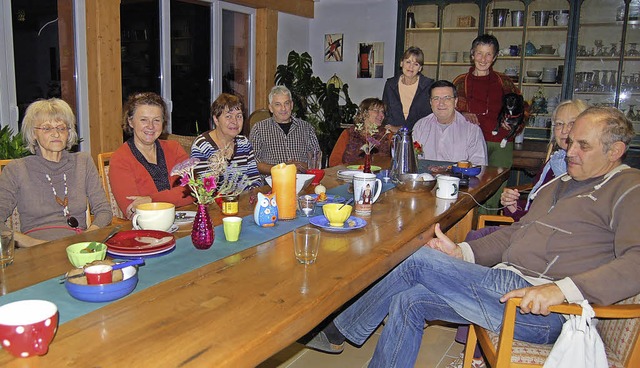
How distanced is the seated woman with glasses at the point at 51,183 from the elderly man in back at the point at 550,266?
52.2 inches

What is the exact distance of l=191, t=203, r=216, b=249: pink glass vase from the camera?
1.65m

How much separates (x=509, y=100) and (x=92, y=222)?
3.11 meters

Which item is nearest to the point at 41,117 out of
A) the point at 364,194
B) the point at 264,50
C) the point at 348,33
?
the point at 364,194

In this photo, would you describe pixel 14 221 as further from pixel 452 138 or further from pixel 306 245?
pixel 452 138

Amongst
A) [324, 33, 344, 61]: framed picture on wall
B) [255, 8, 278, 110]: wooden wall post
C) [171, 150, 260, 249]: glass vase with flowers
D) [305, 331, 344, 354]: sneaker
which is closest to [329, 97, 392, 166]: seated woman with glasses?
[305, 331, 344, 354]: sneaker

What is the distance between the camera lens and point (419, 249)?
2.03m

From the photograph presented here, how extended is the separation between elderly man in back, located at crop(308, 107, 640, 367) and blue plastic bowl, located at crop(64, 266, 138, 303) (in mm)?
1006

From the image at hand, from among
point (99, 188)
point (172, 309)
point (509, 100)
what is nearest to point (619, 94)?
point (509, 100)

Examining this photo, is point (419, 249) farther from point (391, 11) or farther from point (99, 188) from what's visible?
point (391, 11)

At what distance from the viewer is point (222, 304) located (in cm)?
126

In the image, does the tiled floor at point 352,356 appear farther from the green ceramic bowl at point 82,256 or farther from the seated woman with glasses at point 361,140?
the seated woman with glasses at point 361,140

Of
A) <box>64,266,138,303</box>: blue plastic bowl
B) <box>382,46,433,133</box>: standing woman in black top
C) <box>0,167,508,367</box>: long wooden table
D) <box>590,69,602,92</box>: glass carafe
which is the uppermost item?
<box>590,69,602,92</box>: glass carafe

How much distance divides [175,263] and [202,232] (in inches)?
5.7

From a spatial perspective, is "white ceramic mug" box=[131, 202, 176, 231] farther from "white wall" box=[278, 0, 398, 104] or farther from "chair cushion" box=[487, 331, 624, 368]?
"white wall" box=[278, 0, 398, 104]
